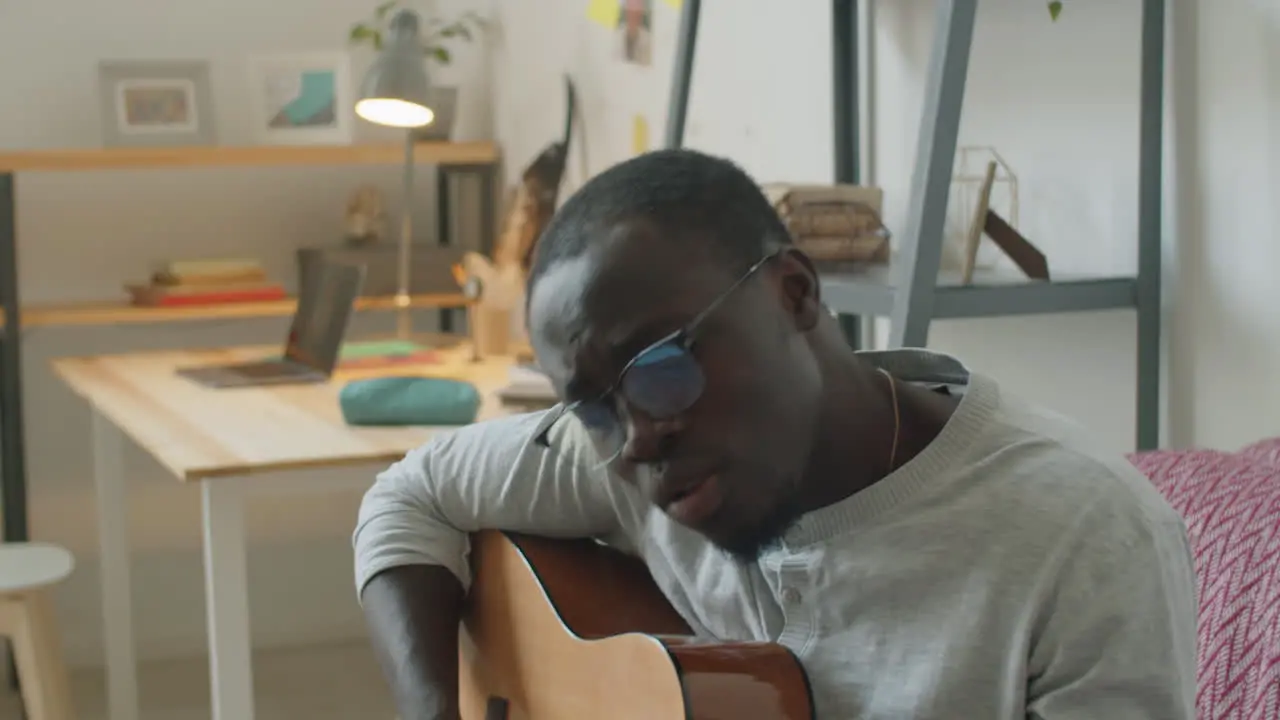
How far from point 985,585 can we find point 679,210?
312mm

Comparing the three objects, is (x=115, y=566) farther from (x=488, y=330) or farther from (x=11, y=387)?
(x=488, y=330)

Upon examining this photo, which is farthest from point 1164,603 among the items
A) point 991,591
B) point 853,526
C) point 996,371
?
point 996,371

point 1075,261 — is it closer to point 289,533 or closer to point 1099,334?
point 1099,334

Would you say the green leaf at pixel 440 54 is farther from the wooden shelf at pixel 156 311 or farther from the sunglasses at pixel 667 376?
the sunglasses at pixel 667 376

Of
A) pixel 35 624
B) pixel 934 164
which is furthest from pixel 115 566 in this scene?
pixel 934 164

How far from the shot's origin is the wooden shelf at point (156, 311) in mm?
3236

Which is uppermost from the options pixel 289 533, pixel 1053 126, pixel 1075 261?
pixel 1053 126

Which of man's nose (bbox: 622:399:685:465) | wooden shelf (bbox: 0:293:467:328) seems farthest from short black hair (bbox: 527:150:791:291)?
wooden shelf (bbox: 0:293:467:328)

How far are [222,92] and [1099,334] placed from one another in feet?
7.55

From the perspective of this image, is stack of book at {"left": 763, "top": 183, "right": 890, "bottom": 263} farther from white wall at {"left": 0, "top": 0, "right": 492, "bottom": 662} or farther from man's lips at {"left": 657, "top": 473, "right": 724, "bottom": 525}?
white wall at {"left": 0, "top": 0, "right": 492, "bottom": 662}

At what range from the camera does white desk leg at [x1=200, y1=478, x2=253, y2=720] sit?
211 cm

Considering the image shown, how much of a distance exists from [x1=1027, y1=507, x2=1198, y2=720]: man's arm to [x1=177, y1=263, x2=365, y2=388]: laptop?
1.96 metres

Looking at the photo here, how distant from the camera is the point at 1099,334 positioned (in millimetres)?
1849

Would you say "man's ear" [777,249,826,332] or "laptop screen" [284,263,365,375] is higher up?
"man's ear" [777,249,826,332]
